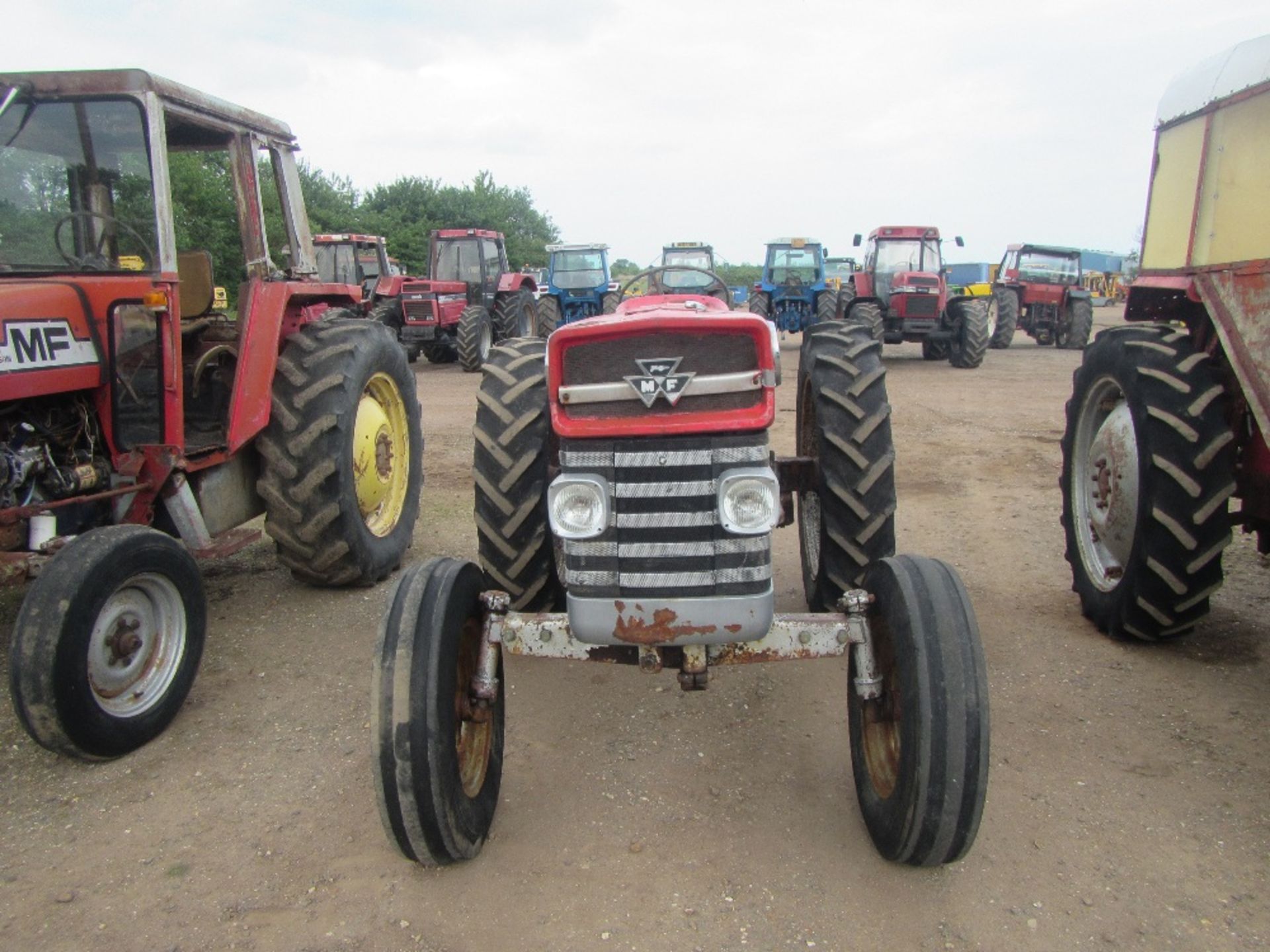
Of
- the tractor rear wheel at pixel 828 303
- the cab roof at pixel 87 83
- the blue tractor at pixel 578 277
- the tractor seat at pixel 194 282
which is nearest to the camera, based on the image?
the cab roof at pixel 87 83

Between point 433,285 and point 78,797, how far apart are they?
13.0m

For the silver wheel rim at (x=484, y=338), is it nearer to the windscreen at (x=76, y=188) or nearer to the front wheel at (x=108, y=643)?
the windscreen at (x=76, y=188)

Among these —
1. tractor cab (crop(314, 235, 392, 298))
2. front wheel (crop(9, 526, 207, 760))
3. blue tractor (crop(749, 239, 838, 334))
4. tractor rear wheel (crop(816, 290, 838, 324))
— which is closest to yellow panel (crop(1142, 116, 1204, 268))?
front wheel (crop(9, 526, 207, 760))

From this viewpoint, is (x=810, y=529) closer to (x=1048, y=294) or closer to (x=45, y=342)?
(x=45, y=342)

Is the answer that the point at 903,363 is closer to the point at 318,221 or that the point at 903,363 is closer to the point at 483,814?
the point at 483,814

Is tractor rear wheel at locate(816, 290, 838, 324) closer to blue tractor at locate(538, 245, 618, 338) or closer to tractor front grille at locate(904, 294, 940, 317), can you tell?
tractor front grille at locate(904, 294, 940, 317)

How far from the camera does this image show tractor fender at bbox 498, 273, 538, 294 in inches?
623

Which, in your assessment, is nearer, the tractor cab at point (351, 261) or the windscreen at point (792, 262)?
the tractor cab at point (351, 261)

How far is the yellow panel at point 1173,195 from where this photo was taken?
12.9 ft

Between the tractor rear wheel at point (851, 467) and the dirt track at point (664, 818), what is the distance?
1.73ft

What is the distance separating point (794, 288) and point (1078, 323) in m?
6.24

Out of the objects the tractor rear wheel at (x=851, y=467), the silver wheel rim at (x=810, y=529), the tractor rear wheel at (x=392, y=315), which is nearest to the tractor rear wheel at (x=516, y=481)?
the tractor rear wheel at (x=851, y=467)

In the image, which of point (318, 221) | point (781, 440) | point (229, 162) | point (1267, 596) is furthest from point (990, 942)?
point (318, 221)

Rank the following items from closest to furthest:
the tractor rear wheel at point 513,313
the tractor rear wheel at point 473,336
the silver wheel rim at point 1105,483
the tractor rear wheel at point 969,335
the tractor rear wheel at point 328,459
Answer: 1. the silver wheel rim at point 1105,483
2. the tractor rear wheel at point 328,459
3. the tractor rear wheel at point 473,336
4. the tractor rear wheel at point 969,335
5. the tractor rear wheel at point 513,313
